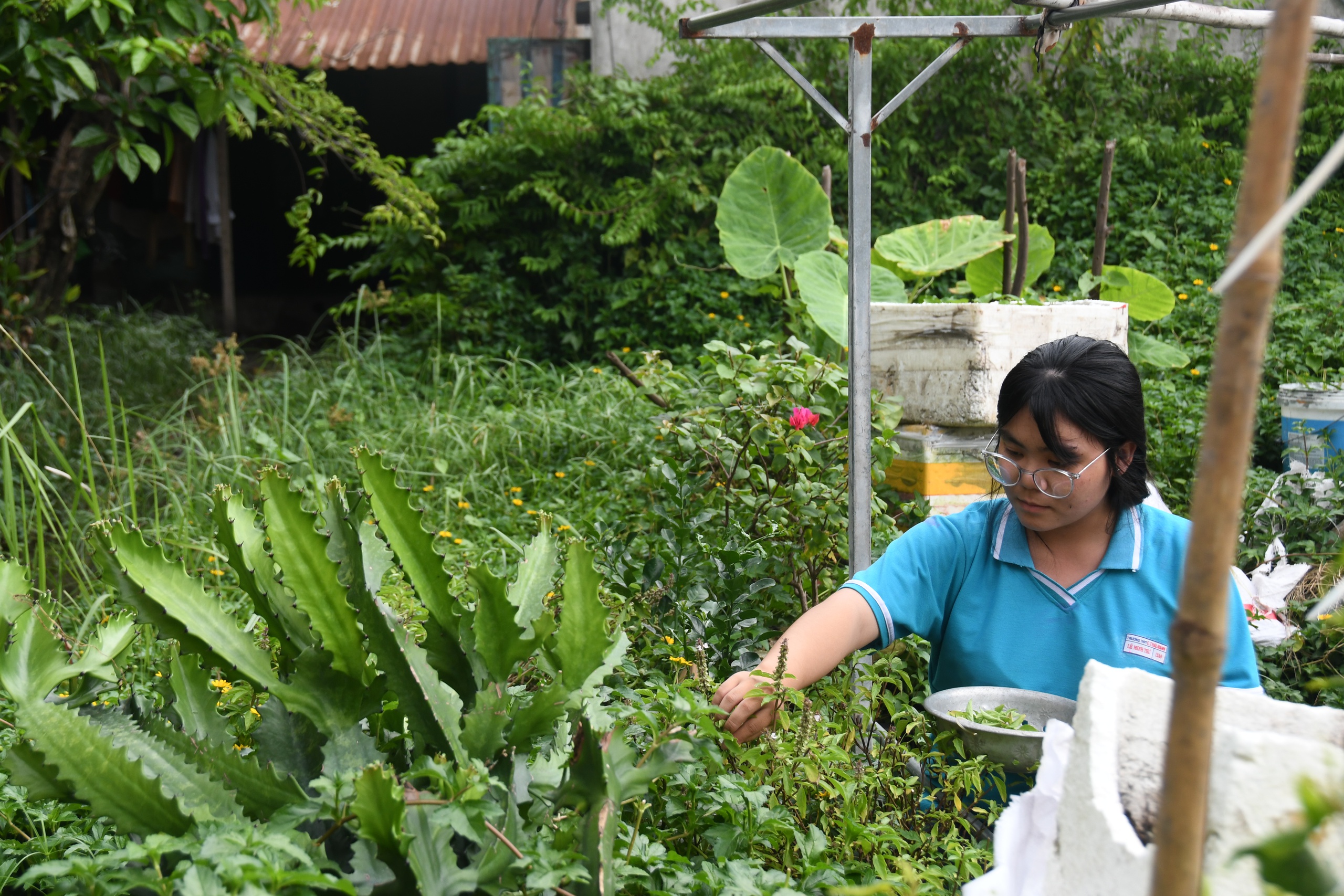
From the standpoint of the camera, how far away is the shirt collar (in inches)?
70.8

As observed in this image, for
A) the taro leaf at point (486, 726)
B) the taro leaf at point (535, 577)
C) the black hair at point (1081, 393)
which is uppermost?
the black hair at point (1081, 393)

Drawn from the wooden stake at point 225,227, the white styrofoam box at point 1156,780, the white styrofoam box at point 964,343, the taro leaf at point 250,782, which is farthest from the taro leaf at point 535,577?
the wooden stake at point 225,227

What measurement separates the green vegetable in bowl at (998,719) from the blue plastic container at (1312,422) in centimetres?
309

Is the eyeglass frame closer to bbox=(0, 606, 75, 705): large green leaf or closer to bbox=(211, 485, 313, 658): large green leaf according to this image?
bbox=(211, 485, 313, 658): large green leaf

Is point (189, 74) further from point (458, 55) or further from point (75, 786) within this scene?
point (458, 55)

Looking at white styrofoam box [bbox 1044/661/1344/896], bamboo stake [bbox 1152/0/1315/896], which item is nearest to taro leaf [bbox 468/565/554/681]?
white styrofoam box [bbox 1044/661/1344/896]

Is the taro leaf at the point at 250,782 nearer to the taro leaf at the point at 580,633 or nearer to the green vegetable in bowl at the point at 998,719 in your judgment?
the taro leaf at the point at 580,633

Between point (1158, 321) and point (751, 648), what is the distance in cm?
481

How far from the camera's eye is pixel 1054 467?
1725 mm

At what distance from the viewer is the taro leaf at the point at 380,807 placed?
2.70 ft

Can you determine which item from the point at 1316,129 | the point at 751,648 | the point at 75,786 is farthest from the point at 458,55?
the point at 75,786

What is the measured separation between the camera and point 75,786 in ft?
3.17

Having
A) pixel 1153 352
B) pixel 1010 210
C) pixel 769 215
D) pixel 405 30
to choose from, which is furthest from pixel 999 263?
pixel 405 30

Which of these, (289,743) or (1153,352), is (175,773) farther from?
(1153,352)
